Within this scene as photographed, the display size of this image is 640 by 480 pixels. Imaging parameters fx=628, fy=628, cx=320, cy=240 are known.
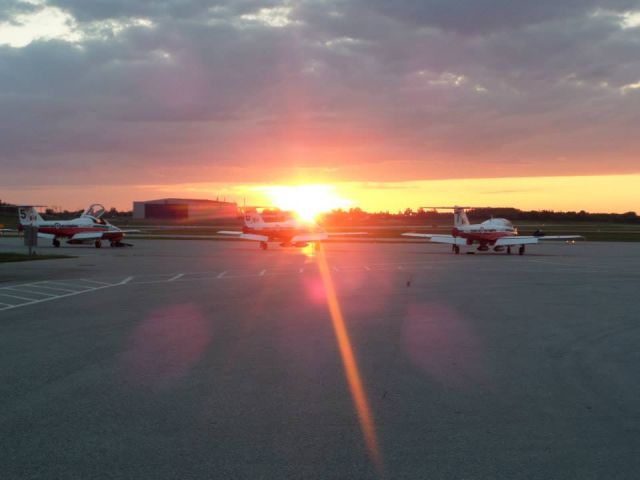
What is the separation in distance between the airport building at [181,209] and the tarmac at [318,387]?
500ft

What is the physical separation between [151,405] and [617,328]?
31.6ft

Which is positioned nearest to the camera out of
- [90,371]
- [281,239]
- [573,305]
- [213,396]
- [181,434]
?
[181,434]

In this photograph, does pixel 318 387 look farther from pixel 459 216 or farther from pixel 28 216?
pixel 28 216

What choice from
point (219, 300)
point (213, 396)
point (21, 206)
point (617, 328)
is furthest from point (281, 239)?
point (213, 396)

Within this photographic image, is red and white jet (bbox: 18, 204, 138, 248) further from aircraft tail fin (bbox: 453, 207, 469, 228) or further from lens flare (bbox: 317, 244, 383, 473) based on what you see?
lens flare (bbox: 317, 244, 383, 473)

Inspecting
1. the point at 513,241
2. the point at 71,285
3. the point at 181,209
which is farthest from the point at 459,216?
the point at 181,209

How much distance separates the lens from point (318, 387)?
8.08 metres

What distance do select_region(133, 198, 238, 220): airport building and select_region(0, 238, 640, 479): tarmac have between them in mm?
152278

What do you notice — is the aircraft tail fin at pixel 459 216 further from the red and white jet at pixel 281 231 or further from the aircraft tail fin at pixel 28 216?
the aircraft tail fin at pixel 28 216

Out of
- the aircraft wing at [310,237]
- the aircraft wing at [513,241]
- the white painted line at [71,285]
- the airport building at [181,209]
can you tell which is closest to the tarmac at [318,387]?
the white painted line at [71,285]

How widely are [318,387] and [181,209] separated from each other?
16715 cm

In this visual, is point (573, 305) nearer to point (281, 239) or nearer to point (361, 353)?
point (361, 353)

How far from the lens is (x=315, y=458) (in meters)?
5.63

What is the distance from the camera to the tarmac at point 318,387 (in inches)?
220
